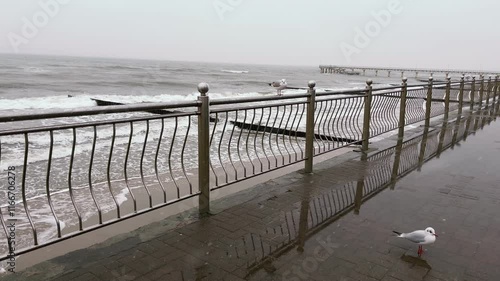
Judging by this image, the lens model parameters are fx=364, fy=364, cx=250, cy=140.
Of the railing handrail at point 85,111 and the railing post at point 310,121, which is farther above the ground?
the railing handrail at point 85,111

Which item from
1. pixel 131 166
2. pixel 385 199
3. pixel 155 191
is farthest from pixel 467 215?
pixel 131 166

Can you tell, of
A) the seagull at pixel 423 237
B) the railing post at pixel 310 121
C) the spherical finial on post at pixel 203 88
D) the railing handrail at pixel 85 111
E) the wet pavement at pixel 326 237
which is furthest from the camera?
the railing post at pixel 310 121

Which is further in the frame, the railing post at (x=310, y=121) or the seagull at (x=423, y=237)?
the railing post at (x=310, y=121)

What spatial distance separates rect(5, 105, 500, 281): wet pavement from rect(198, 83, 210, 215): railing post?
22cm

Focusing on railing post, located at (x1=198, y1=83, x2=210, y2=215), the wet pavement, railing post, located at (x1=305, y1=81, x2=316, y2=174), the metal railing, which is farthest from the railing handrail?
railing post, located at (x1=305, y1=81, x2=316, y2=174)

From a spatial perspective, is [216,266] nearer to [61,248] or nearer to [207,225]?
[207,225]

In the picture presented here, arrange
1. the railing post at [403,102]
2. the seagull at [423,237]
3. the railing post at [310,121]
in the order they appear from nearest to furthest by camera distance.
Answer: the seagull at [423,237]
the railing post at [310,121]
the railing post at [403,102]

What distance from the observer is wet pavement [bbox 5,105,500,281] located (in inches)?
109

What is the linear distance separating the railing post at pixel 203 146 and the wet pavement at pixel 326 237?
0.71ft

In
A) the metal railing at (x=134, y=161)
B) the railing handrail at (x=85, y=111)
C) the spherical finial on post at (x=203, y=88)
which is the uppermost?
the spherical finial on post at (x=203, y=88)

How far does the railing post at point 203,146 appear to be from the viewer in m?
3.68

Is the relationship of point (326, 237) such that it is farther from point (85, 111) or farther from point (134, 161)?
point (134, 161)

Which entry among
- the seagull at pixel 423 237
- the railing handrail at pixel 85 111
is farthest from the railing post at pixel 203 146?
the seagull at pixel 423 237

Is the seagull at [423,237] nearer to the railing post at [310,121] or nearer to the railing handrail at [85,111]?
the railing handrail at [85,111]
